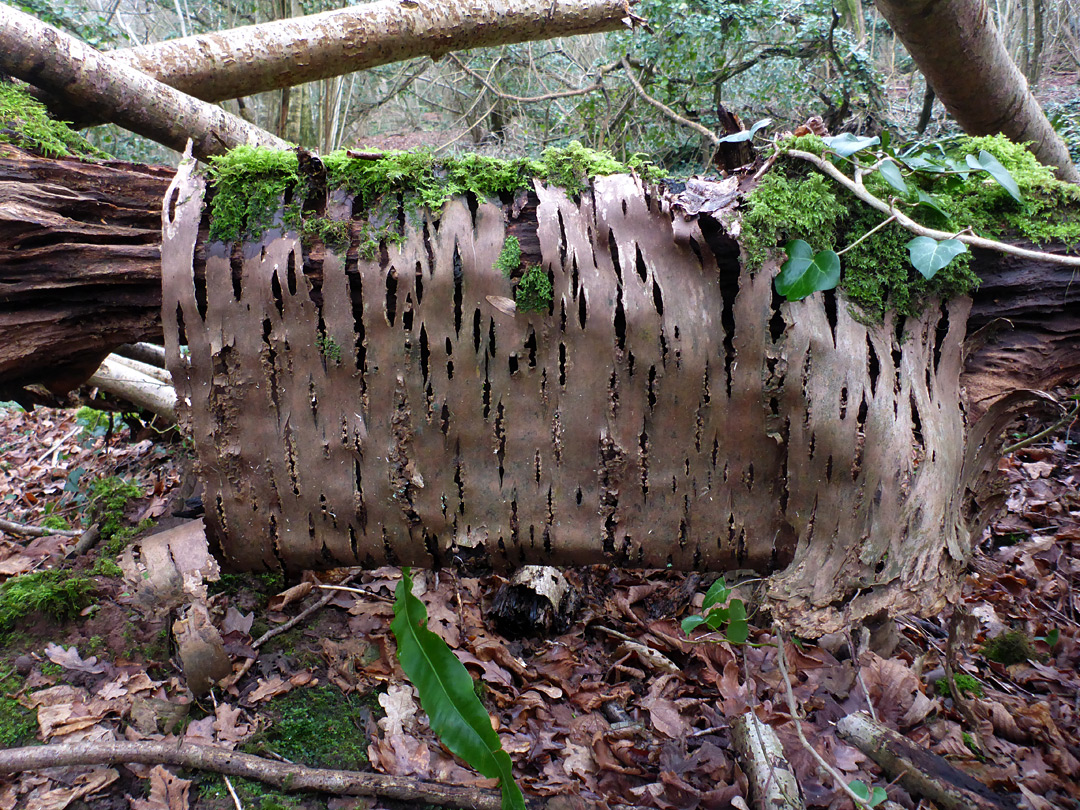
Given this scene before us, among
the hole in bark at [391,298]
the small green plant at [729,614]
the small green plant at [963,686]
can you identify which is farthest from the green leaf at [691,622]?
the hole in bark at [391,298]

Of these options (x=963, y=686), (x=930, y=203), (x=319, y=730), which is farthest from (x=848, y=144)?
(x=319, y=730)

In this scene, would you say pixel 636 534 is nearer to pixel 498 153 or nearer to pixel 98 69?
pixel 98 69

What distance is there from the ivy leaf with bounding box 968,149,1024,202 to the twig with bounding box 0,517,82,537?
3987 mm

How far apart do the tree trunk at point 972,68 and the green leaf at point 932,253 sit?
2191 millimetres

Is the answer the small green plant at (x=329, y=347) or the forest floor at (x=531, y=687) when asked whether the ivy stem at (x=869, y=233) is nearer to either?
the forest floor at (x=531, y=687)

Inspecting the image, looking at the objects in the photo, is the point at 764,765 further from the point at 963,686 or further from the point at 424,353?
the point at 424,353

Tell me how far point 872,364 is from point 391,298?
1.33 metres

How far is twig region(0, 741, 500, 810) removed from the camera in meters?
1.63

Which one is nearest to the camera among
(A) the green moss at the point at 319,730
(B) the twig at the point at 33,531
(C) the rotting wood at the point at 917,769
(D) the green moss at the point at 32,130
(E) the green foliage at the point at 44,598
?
(C) the rotting wood at the point at 917,769

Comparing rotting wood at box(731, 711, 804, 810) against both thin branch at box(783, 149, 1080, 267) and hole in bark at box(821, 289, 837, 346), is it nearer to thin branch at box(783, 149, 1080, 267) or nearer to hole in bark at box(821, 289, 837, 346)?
hole in bark at box(821, 289, 837, 346)

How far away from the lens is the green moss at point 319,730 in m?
1.78

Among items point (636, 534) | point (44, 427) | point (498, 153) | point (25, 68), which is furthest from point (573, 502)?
point (498, 153)

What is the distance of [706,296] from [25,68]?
2.84m

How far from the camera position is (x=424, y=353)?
1.65 m
